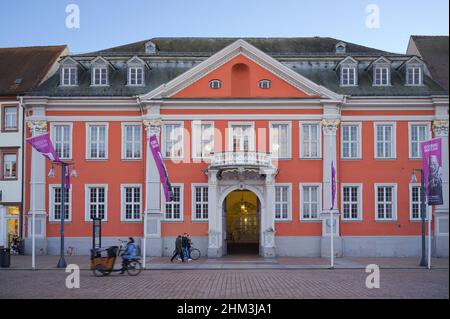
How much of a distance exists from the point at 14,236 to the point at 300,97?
20057mm

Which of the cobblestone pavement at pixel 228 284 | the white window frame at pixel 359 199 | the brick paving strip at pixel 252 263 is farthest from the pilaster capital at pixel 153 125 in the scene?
the white window frame at pixel 359 199

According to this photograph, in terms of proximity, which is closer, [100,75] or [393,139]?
[393,139]

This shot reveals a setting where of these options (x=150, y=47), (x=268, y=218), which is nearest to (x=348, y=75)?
(x=268, y=218)

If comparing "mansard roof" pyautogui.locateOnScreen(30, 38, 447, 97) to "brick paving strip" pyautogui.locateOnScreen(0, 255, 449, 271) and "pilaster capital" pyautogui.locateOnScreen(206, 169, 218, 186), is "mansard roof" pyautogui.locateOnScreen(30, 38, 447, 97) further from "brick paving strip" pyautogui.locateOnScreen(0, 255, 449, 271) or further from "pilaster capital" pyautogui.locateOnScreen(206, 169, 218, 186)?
"brick paving strip" pyautogui.locateOnScreen(0, 255, 449, 271)

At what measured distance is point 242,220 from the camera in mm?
45656

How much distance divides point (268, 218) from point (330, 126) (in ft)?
22.2

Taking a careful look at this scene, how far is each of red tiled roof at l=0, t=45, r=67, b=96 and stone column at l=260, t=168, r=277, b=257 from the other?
1639 cm

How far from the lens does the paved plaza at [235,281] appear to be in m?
18.6

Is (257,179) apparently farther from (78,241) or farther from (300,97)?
(78,241)

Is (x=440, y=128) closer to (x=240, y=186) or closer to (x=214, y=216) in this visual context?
(x=240, y=186)

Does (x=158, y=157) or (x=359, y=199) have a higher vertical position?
(x=158, y=157)

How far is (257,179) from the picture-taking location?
36469mm

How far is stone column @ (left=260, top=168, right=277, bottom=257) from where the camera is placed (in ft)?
117
